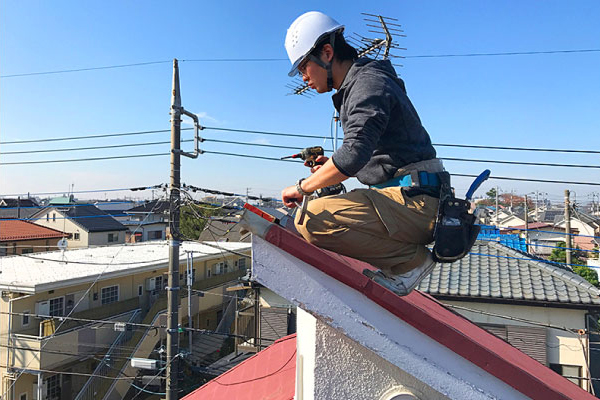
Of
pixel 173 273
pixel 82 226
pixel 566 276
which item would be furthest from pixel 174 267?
pixel 82 226

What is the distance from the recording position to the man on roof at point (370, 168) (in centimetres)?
166

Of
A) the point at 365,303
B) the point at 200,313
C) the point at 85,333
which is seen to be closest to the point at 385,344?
the point at 365,303

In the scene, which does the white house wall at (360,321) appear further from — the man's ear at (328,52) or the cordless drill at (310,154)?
the man's ear at (328,52)

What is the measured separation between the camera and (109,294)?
1452 cm

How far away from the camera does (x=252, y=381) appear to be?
12.7ft

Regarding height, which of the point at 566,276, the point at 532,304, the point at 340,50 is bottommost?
A: the point at 532,304

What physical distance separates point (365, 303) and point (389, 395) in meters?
0.43

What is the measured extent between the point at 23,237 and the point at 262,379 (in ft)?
80.7

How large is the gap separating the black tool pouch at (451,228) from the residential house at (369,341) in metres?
0.33

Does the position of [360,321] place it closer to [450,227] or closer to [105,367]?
[450,227]

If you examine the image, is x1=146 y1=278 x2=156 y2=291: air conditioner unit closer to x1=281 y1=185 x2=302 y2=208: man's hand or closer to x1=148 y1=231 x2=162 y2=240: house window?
x1=281 y1=185 x2=302 y2=208: man's hand

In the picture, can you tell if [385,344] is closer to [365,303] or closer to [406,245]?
[365,303]

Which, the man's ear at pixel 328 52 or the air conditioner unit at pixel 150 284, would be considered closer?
the man's ear at pixel 328 52

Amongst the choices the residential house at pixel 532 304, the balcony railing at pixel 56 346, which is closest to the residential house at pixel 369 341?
the residential house at pixel 532 304
